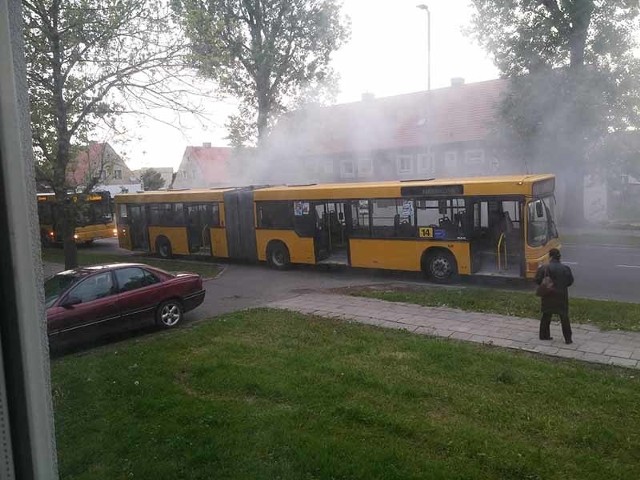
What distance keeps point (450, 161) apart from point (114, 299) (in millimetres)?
23342

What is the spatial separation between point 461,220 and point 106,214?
16906mm

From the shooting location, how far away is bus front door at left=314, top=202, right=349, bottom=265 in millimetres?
14523

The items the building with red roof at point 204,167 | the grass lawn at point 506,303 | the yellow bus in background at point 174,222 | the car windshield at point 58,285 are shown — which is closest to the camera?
the car windshield at point 58,285

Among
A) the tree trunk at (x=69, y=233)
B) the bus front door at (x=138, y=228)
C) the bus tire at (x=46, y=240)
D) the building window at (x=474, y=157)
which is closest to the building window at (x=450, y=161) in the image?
the building window at (x=474, y=157)

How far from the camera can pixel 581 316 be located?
880 cm

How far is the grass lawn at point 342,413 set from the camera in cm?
411

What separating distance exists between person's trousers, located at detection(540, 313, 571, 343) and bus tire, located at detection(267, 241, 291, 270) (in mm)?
8769

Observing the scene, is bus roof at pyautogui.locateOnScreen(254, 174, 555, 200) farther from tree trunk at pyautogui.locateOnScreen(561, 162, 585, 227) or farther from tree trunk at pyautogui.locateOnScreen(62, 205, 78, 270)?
tree trunk at pyautogui.locateOnScreen(561, 162, 585, 227)

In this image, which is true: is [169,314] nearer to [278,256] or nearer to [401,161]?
[278,256]

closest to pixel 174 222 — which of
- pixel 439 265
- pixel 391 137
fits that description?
pixel 439 265

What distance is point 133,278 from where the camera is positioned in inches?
350

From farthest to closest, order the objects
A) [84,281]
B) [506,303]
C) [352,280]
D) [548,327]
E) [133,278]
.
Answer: [352,280] → [506,303] → [133,278] → [84,281] → [548,327]

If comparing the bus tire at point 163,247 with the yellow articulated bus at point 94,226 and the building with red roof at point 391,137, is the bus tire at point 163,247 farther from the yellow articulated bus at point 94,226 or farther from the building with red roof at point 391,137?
the building with red roof at point 391,137

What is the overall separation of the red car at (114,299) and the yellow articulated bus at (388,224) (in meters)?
5.31
